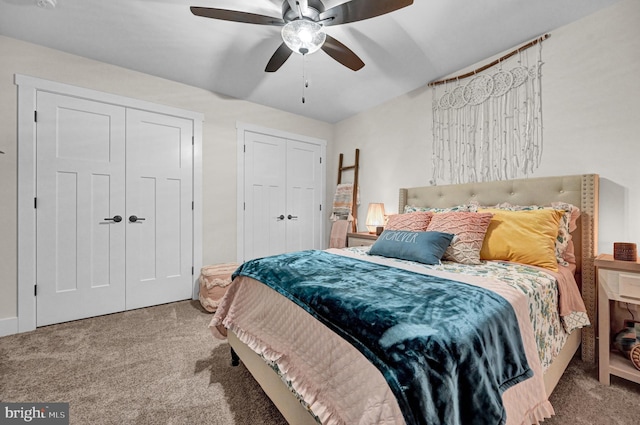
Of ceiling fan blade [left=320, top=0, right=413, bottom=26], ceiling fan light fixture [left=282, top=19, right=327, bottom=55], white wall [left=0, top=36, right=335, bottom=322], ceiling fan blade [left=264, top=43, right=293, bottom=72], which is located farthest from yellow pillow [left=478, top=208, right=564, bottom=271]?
white wall [left=0, top=36, right=335, bottom=322]

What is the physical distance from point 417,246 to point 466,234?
1.24 ft

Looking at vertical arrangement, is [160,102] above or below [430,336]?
above

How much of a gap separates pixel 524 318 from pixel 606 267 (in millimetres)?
970

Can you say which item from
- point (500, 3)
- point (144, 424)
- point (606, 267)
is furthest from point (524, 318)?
point (500, 3)

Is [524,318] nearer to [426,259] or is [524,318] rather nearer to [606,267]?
[426,259]

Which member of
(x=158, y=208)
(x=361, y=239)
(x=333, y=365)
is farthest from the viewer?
(x=361, y=239)

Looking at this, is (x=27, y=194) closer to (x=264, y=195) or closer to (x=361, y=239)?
(x=264, y=195)

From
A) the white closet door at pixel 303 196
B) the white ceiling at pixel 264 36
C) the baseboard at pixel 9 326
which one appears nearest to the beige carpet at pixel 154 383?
the baseboard at pixel 9 326

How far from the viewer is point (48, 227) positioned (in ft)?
7.97

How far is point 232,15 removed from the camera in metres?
1.65

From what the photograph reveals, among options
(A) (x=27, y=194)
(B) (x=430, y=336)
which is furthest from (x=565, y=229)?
(A) (x=27, y=194)

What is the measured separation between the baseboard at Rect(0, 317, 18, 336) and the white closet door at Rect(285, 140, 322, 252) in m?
2.74

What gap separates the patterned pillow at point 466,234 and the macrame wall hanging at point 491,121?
2.57 ft

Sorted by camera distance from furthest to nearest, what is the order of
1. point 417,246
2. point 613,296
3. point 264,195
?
point 264,195, point 417,246, point 613,296
